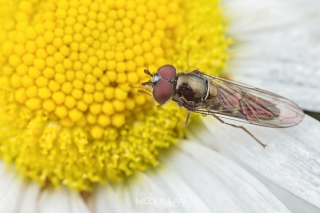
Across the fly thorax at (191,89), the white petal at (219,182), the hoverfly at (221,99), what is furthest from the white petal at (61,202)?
the fly thorax at (191,89)

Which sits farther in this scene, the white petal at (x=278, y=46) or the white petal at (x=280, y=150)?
the white petal at (x=278, y=46)

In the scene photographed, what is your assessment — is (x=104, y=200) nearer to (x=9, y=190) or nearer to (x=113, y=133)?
(x=113, y=133)

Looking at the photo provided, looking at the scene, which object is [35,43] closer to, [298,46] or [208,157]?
[208,157]

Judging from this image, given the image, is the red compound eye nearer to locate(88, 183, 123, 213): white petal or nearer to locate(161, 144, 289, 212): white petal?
locate(161, 144, 289, 212): white petal

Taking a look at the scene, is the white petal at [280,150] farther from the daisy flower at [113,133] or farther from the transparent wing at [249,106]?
the transparent wing at [249,106]

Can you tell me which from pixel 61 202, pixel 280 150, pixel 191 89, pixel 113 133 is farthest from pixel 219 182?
pixel 61 202
